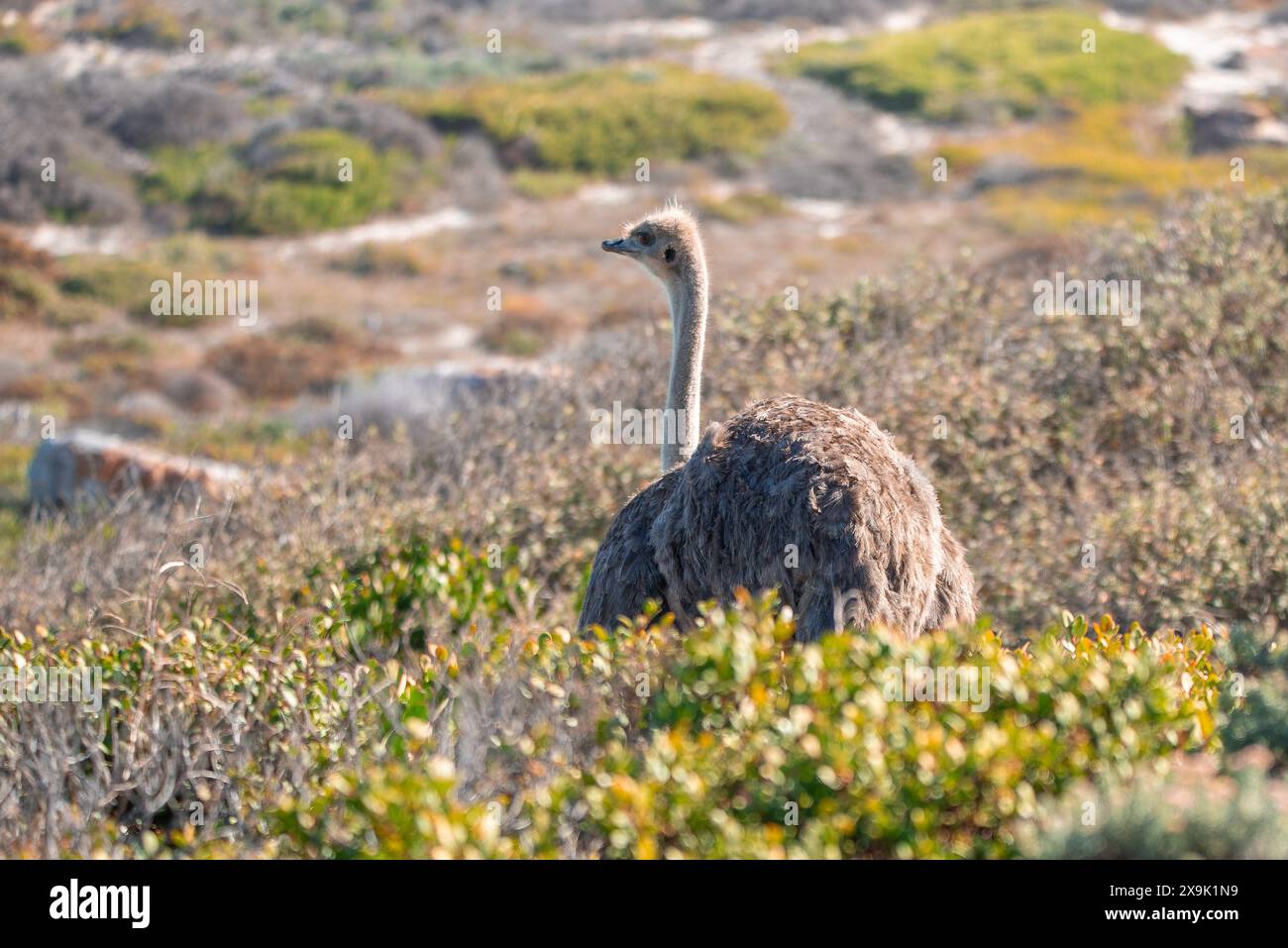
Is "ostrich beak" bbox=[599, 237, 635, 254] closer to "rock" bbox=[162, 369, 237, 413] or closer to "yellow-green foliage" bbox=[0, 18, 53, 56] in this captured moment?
"rock" bbox=[162, 369, 237, 413]

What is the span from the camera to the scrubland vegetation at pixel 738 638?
3.90 metres

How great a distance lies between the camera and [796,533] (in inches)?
196

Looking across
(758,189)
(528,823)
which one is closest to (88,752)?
(528,823)

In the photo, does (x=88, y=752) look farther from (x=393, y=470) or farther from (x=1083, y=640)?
(x=393, y=470)

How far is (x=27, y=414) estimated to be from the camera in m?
18.5

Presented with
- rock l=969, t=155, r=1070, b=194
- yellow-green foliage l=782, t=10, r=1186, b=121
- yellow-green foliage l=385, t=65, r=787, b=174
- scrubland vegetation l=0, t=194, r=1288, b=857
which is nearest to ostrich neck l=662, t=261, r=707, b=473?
scrubland vegetation l=0, t=194, r=1288, b=857

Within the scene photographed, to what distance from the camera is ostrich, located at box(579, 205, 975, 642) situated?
489 cm

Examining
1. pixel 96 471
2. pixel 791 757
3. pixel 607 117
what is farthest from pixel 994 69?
pixel 791 757

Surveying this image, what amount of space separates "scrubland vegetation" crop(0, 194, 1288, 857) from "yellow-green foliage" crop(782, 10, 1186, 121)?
2828 cm

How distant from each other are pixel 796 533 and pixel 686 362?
1.80 meters

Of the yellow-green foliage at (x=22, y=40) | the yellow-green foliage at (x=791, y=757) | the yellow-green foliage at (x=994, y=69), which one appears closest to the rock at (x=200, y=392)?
the yellow-green foliage at (x=791, y=757)

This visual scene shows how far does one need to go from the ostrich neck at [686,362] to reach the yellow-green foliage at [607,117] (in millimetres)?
26927

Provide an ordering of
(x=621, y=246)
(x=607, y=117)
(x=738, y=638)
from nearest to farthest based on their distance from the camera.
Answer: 1. (x=738, y=638)
2. (x=621, y=246)
3. (x=607, y=117)

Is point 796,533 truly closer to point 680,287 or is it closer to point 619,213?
point 680,287
